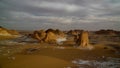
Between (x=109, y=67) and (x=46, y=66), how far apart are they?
3894mm

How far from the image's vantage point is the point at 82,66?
36.1 ft

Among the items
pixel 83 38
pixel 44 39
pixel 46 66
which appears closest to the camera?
pixel 46 66

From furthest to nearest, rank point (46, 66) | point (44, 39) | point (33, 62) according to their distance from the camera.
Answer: point (44, 39)
point (33, 62)
point (46, 66)

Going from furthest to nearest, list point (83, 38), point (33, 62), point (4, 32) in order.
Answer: point (4, 32), point (83, 38), point (33, 62)

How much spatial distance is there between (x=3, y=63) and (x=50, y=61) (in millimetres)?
3038

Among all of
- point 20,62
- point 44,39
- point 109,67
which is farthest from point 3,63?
point 44,39

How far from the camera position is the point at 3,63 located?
1134cm

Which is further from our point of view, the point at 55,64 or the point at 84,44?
the point at 84,44

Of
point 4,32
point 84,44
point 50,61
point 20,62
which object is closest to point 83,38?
point 84,44

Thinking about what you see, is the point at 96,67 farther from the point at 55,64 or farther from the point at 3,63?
the point at 3,63

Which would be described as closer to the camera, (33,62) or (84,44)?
(33,62)

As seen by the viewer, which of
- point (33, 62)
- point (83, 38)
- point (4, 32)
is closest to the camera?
point (33, 62)

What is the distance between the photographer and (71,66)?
35.5 ft

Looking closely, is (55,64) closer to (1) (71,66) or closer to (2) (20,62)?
(1) (71,66)
